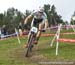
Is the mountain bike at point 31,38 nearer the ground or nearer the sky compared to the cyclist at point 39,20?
nearer the ground

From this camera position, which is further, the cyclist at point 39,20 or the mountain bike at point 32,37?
the cyclist at point 39,20

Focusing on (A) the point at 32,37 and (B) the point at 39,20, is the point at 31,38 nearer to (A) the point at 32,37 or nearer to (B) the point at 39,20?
(A) the point at 32,37

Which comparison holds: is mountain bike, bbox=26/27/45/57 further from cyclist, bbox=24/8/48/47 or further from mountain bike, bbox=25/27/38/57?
cyclist, bbox=24/8/48/47

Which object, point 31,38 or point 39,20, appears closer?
point 31,38

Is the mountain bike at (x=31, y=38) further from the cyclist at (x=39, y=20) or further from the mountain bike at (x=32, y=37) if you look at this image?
the cyclist at (x=39, y=20)

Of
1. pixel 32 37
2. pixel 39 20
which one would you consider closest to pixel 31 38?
pixel 32 37

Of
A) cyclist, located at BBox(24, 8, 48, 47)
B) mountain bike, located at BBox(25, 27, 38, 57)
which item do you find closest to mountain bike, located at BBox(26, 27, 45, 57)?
mountain bike, located at BBox(25, 27, 38, 57)

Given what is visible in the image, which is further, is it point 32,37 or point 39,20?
point 39,20

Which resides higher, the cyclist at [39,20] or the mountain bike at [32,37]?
the cyclist at [39,20]

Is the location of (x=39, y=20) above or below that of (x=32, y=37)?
above

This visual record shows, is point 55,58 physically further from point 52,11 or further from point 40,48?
point 52,11

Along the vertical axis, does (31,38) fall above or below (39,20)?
below


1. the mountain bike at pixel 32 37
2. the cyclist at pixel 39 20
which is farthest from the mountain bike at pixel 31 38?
the cyclist at pixel 39 20

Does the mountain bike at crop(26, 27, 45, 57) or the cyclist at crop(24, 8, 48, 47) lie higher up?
the cyclist at crop(24, 8, 48, 47)
